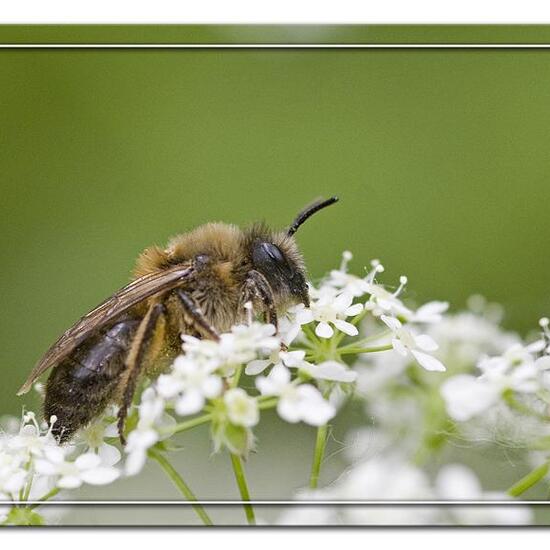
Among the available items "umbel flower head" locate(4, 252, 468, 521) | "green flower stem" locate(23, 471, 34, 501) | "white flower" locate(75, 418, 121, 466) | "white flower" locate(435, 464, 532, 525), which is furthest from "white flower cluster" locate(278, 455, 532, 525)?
"green flower stem" locate(23, 471, 34, 501)

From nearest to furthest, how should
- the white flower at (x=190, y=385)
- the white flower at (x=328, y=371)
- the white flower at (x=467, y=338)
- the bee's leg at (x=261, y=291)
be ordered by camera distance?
the white flower at (x=190, y=385) → the white flower at (x=328, y=371) → the bee's leg at (x=261, y=291) → the white flower at (x=467, y=338)

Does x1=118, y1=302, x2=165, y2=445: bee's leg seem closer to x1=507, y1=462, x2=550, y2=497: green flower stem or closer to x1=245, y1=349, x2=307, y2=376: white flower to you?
x1=245, y1=349, x2=307, y2=376: white flower

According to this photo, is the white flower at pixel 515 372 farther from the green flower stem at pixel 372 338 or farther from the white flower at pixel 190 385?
the white flower at pixel 190 385

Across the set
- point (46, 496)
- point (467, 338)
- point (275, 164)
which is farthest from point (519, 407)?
point (275, 164)

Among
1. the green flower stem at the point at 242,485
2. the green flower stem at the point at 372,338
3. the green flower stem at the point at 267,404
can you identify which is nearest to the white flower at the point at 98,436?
the green flower stem at the point at 242,485
